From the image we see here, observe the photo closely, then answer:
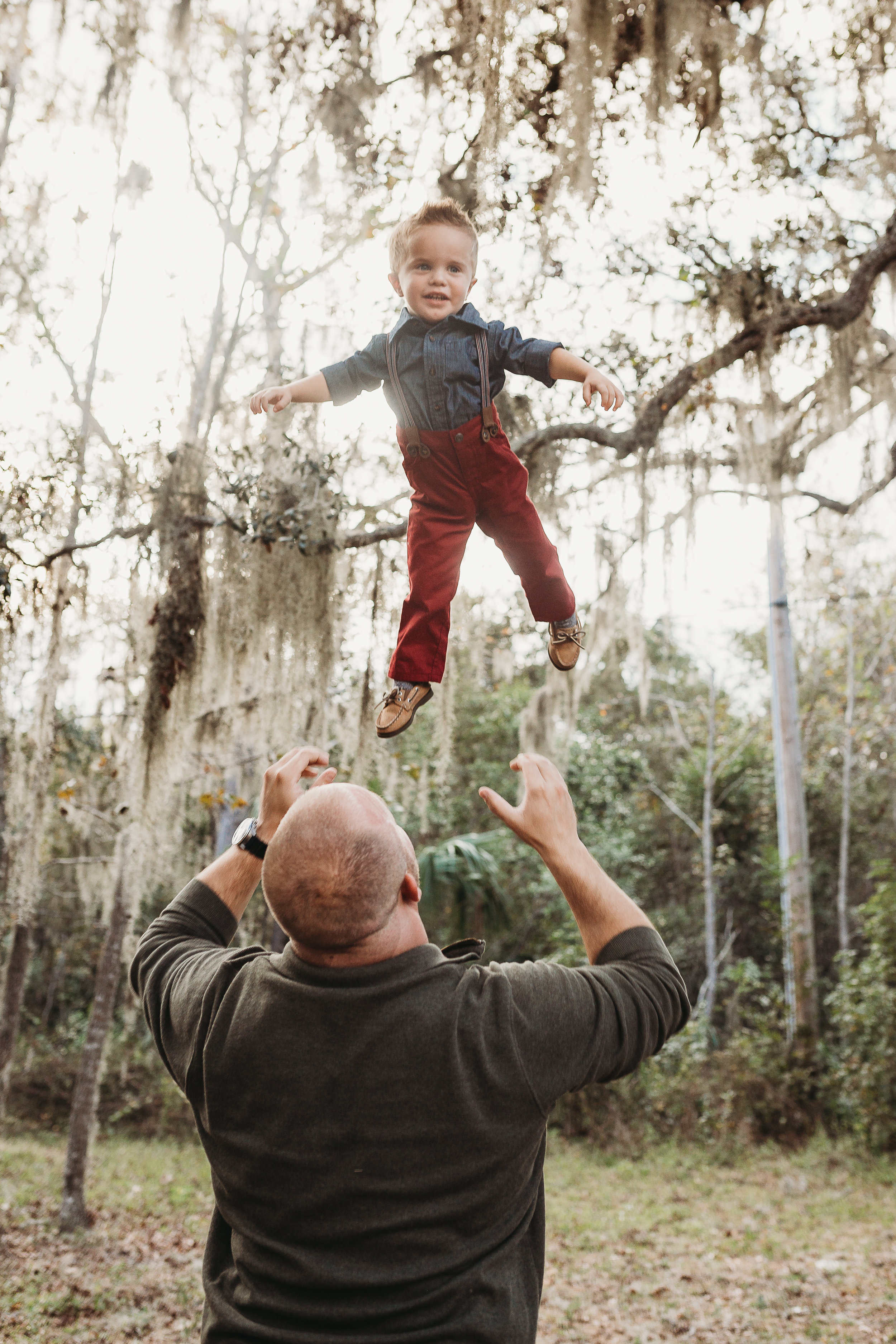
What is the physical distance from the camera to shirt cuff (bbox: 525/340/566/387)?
→ 6.06ft

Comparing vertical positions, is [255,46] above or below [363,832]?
above

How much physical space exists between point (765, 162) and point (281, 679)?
312cm

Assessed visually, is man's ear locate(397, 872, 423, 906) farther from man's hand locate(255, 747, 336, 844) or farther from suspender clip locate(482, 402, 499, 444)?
suspender clip locate(482, 402, 499, 444)

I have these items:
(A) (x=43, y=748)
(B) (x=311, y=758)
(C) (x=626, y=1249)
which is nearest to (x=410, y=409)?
(B) (x=311, y=758)

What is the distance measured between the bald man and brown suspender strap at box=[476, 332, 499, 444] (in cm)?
89

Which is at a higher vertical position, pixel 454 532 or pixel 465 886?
pixel 454 532

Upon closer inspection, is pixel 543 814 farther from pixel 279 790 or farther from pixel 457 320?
pixel 457 320

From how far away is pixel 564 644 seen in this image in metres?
2.04

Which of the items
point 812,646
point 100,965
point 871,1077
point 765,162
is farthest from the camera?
point 812,646

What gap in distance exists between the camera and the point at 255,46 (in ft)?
15.8

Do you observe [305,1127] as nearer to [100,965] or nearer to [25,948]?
[100,965]

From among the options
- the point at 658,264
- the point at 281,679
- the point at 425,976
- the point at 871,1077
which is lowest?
the point at 871,1077

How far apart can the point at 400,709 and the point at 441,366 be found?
0.69 m

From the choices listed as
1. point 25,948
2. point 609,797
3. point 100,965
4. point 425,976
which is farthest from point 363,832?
point 609,797
